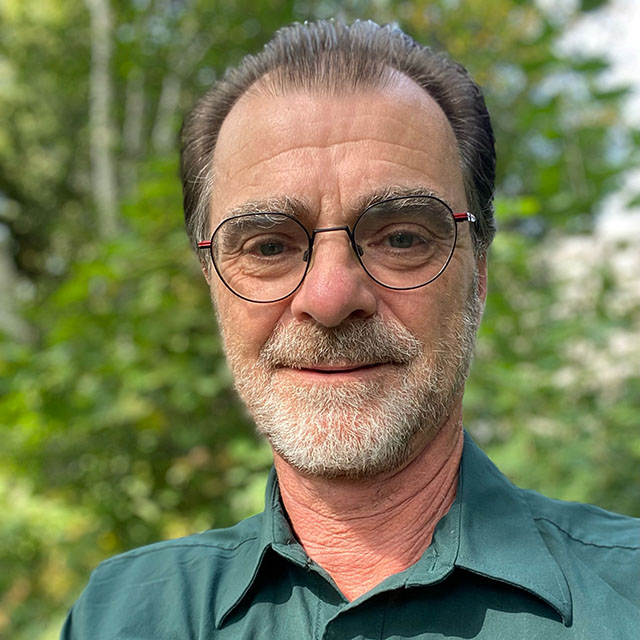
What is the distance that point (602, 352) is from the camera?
12.1 ft

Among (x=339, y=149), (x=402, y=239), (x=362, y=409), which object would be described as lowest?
(x=362, y=409)

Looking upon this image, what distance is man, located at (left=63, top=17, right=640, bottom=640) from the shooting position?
1366 mm

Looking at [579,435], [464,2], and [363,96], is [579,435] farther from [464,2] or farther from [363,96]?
[464,2]

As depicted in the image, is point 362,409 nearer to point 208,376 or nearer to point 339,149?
point 339,149

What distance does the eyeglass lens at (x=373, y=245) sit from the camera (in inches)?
59.1

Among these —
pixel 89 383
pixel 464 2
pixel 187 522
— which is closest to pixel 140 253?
pixel 89 383

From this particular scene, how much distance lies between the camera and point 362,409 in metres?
1.46

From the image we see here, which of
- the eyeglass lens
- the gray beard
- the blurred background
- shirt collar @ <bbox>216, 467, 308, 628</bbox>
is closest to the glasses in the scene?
the eyeglass lens

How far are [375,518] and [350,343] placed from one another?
0.41 metres

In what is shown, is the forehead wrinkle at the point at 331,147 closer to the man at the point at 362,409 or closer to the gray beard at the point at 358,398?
the man at the point at 362,409

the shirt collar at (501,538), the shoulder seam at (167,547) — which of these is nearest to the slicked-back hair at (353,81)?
the shirt collar at (501,538)

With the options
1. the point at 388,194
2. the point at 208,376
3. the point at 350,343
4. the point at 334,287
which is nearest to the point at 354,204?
the point at 388,194

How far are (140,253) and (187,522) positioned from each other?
1668 mm

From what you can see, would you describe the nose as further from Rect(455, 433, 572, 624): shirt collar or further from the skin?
Rect(455, 433, 572, 624): shirt collar
